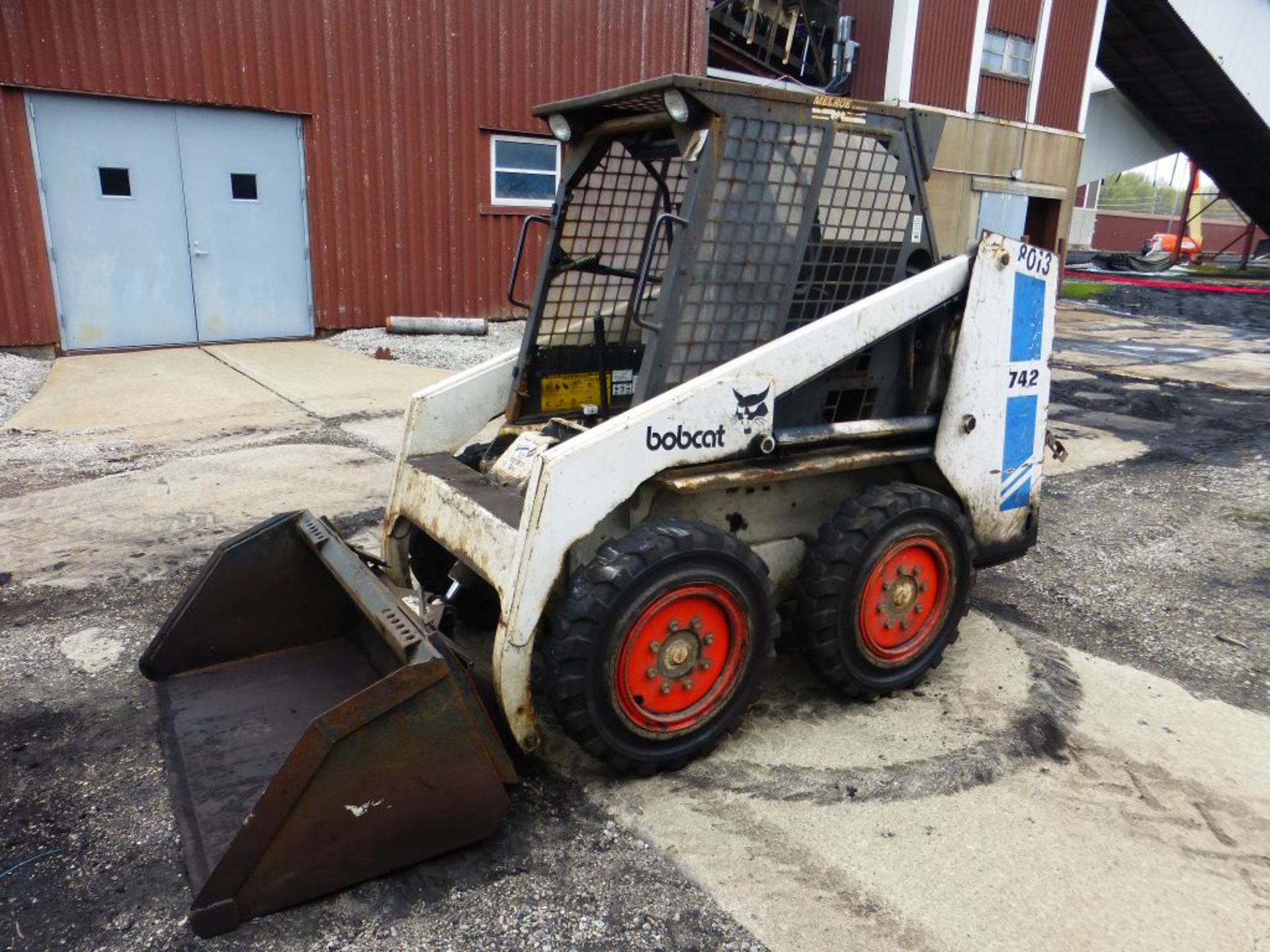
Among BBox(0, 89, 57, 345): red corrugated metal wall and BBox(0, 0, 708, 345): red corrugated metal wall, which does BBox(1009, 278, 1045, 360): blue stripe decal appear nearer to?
BBox(0, 0, 708, 345): red corrugated metal wall

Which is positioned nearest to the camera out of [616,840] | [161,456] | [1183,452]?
[616,840]

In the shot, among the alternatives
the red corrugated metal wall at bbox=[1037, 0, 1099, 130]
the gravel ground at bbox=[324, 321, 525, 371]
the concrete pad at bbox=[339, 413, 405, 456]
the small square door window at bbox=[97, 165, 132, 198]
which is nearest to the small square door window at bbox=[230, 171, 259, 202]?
the small square door window at bbox=[97, 165, 132, 198]

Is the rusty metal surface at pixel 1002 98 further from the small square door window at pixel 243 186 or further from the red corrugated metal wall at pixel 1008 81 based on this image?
the small square door window at pixel 243 186

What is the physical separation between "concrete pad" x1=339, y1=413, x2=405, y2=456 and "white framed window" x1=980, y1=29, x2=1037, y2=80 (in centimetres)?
1362

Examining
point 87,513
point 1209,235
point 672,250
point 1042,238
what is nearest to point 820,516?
point 672,250

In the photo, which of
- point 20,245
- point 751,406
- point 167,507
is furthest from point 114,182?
point 751,406

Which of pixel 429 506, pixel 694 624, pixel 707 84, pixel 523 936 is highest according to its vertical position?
pixel 707 84

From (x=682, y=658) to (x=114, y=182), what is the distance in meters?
9.27

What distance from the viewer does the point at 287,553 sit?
3.35 m

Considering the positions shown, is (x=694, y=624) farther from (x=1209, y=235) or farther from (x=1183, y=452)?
(x=1209, y=235)

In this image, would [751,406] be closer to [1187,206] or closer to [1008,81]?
[1008,81]

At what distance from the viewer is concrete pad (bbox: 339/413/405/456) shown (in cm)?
685

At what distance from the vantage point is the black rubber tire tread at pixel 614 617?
2631 mm

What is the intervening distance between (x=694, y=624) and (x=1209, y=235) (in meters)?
51.1
